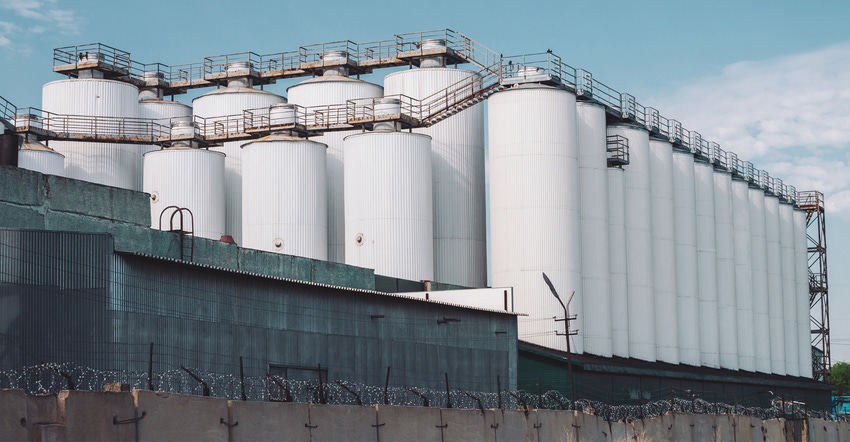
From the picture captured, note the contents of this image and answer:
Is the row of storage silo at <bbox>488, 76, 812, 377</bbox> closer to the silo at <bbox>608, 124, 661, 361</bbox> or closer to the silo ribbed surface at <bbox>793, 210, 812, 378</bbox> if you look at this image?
the silo at <bbox>608, 124, 661, 361</bbox>

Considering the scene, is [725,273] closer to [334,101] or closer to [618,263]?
[618,263]

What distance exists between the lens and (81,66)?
7144cm

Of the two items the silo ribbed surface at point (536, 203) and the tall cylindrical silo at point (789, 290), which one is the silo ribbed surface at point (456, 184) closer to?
the silo ribbed surface at point (536, 203)

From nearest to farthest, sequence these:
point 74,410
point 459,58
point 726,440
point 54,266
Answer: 1. point 74,410
2. point 54,266
3. point 726,440
4. point 459,58

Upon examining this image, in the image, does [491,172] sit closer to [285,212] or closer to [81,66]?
[285,212]

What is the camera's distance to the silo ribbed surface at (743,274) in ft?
264

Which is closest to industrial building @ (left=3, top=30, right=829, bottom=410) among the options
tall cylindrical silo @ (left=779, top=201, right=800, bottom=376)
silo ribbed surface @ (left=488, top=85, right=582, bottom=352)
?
silo ribbed surface @ (left=488, top=85, right=582, bottom=352)

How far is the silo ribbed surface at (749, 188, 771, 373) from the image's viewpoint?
274 ft

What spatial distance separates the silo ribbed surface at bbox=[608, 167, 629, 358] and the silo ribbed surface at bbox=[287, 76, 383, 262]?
1461 centimetres

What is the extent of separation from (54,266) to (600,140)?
133 ft

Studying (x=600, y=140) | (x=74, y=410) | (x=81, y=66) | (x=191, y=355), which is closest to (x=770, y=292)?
(x=600, y=140)

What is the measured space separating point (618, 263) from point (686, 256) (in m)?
10.2

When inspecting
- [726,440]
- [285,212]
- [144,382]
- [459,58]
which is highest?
[459,58]

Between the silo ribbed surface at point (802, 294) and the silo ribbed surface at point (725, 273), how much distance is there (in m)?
13.8
